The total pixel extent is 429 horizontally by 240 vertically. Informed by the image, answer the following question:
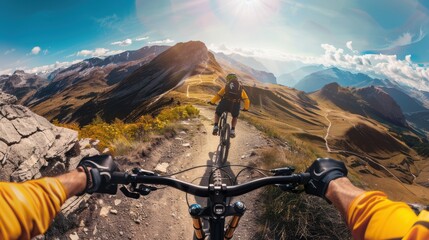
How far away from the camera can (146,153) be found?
12.7m

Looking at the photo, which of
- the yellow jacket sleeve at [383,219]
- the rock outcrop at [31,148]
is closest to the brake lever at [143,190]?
the yellow jacket sleeve at [383,219]

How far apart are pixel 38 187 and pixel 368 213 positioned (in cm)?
279

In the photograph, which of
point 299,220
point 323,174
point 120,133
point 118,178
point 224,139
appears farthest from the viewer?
point 120,133

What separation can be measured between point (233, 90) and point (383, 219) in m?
11.4

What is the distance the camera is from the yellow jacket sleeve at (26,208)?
201 cm

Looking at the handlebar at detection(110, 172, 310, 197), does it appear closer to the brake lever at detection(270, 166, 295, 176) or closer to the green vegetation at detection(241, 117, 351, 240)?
the brake lever at detection(270, 166, 295, 176)

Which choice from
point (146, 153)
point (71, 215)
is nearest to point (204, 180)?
point (146, 153)

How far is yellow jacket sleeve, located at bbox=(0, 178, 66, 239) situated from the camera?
2008mm

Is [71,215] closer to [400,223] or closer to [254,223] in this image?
[254,223]

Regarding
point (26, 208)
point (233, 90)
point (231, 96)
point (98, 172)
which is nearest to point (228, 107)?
point (231, 96)

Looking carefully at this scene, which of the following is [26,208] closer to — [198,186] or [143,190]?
[143,190]

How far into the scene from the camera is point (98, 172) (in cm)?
332

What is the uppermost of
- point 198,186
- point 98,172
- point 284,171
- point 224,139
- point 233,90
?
A: point 98,172

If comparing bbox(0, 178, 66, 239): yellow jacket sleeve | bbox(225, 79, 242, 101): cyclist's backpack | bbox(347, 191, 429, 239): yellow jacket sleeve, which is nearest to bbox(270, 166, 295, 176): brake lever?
bbox(347, 191, 429, 239): yellow jacket sleeve
